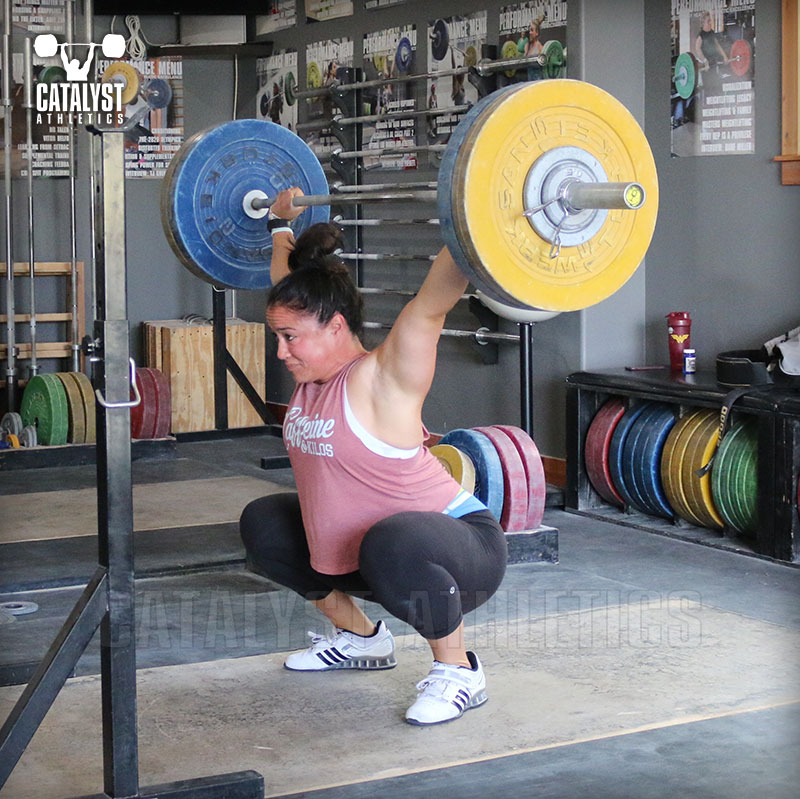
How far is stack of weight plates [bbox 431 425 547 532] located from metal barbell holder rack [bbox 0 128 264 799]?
1.86 meters

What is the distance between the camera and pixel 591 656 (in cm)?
288

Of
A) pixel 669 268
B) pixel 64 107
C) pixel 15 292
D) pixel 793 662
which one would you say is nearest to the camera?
pixel 64 107

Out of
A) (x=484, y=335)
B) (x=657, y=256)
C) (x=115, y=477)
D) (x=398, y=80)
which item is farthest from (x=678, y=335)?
(x=115, y=477)

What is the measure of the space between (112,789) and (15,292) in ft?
16.3

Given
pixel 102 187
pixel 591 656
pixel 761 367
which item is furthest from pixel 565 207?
pixel 761 367

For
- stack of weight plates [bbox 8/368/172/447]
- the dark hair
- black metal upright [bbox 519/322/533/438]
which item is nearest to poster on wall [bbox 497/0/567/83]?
black metal upright [bbox 519/322/533/438]

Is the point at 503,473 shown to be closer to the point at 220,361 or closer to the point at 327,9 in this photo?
the point at 220,361

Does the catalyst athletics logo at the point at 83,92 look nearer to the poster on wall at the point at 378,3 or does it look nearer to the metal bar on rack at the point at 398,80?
the metal bar on rack at the point at 398,80

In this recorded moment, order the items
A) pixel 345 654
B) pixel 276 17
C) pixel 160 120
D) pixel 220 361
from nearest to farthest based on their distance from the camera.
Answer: pixel 345 654 → pixel 220 361 → pixel 276 17 → pixel 160 120

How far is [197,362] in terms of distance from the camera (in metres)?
6.45

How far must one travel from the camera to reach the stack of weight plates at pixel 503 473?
3.79 m

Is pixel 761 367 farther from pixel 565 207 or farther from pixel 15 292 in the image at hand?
pixel 15 292

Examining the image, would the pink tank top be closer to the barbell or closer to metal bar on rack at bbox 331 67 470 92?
the barbell

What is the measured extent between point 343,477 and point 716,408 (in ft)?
6.56
